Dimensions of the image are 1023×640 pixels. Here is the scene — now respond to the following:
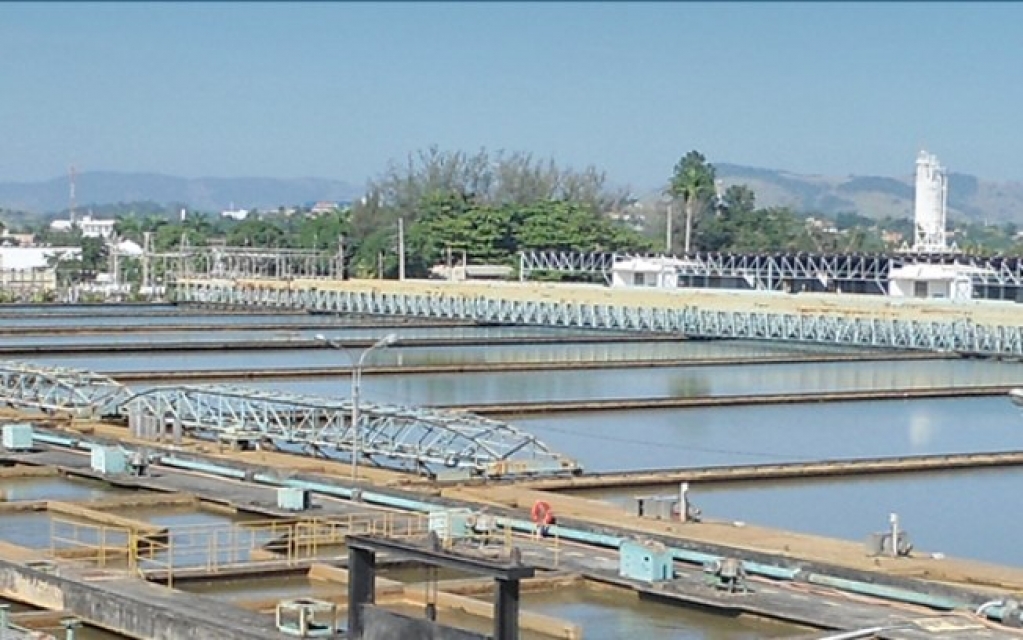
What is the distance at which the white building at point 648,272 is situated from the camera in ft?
322

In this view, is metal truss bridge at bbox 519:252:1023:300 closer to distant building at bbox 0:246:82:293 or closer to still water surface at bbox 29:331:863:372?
still water surface at bbox 29:331:863:372

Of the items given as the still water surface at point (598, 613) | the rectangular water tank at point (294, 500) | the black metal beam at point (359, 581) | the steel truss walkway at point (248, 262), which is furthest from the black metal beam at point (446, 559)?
the steel truss walkway at point (248, 262)

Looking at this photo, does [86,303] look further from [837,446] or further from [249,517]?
[249,517]

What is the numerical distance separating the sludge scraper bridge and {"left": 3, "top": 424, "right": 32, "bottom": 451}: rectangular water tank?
8.10 feet

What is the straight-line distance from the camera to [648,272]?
99.4 metres

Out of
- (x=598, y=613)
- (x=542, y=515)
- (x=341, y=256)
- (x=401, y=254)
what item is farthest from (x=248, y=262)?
(x=598, y=613)

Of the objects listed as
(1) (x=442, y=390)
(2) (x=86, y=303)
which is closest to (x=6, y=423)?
(1) (x=442, y=390)

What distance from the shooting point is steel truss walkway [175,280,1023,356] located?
67.1 m

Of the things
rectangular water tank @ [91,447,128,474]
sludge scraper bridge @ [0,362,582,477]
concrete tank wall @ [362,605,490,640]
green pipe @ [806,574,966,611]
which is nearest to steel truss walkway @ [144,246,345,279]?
sludge scraper bridge @ [0,362,582,477]

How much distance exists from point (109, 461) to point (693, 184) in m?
98.9

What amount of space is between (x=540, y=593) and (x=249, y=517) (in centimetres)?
699

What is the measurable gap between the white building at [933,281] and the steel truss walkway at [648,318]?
30.0 feet

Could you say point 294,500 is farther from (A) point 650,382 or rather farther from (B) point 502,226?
(B) point 502,226

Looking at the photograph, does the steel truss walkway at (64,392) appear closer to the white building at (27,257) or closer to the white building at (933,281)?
the white building at (933,281)
